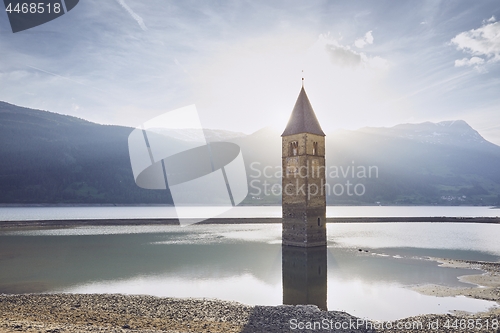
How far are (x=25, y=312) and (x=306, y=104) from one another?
37.4 metres

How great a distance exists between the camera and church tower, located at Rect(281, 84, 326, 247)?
42.1 metres

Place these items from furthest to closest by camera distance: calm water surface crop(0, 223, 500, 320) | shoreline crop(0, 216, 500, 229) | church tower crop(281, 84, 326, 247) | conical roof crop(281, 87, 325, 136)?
1. shoreline crop(0, 216, 500, 229)
2. conical roof crop(281, 87, 325, 136)
3. church tower crop(281, 84, 326, 247)
4. calm water surface crop(0, 223, 500, 320)

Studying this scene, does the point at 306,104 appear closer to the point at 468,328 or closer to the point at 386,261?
the point at 386,261

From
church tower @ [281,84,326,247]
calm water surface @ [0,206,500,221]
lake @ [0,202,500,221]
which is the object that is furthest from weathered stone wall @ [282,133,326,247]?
calm water surface @ [0,206,500,221]

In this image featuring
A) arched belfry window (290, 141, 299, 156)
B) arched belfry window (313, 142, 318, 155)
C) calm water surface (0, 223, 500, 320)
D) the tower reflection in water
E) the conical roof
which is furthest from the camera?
arched belfry window (313, 142, 318, 155)

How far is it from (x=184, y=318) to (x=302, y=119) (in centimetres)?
3186

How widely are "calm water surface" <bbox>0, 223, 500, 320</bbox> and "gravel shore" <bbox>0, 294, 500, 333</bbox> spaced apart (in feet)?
7.75

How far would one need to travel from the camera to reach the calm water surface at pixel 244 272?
2273 centimetres

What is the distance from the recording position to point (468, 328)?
15.9m

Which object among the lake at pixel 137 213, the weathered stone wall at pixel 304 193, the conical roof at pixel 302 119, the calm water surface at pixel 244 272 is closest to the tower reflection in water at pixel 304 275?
the calm water surface at pixel 244 272

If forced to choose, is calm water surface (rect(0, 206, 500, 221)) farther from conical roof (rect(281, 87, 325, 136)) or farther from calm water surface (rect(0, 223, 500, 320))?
conical roof (rect(281, 87, 325, 136))

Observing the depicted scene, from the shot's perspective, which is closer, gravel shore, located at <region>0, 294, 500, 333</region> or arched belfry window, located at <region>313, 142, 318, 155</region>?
gravel shore, located at <region>0, 294, 500, 333</region>

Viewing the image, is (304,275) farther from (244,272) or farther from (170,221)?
(170,221)

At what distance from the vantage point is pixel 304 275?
30.2 m
